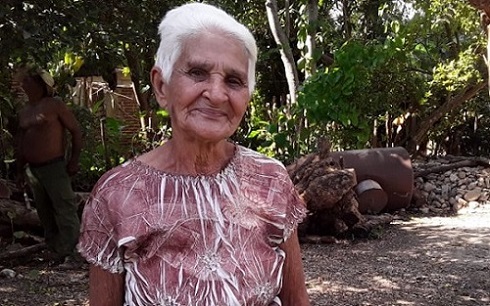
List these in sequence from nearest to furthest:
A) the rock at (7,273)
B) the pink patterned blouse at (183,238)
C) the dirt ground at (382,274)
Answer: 1. the pink patterned blouse at (183,238)
2. the dirt ground at (382,274)
3. the rock at (7,273)

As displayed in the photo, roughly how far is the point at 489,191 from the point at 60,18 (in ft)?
21.6

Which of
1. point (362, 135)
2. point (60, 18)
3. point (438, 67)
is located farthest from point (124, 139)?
point (60, 18)

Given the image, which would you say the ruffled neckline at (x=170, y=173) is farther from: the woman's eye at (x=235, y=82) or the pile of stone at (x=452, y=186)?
the pile of stone at (x=452, y=186)

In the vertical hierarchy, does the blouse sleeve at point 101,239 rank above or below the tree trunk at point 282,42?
below

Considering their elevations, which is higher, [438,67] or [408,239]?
[438,67]

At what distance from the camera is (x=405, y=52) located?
7965mm

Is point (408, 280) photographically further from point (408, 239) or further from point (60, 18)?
point (60, 18)

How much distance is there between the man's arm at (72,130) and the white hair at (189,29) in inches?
151

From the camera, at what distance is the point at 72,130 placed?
4926 millimetres

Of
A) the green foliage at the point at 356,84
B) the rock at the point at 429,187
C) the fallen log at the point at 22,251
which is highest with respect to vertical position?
the green foliage at the point at 356,84

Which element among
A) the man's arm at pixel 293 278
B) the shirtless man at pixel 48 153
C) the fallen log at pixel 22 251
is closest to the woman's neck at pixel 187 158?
the man's arm at pixel 293 278

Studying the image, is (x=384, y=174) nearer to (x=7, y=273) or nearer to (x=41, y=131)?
(x=41, y=131)

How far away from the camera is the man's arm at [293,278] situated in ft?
4.34

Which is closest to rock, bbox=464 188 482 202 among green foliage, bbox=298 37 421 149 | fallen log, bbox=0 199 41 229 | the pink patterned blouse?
green foliage, bbox=298 37 421 149
